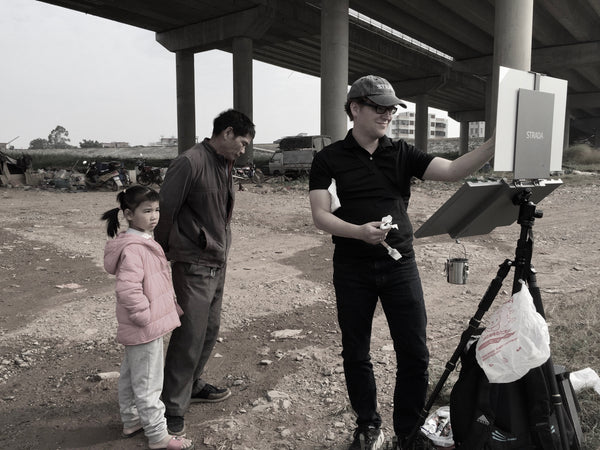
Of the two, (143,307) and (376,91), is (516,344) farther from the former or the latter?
(143,307)

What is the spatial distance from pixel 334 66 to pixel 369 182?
20.6 m

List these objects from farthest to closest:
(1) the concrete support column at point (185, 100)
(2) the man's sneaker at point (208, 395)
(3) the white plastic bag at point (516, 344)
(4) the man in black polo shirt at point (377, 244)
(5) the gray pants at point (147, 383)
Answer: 1. (1) the concrete support column at point (185, 100)
2. (2) the man's sneaker at point (208, 395)
3. (5) the gray pants at point (147, 383)
4. (4) the man in black polo shirt at point (377, 244)
5. (3) the white plastic bag at point (516, 344)

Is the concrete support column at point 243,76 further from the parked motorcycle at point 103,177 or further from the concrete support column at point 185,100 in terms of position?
the parked motorcycle at point 103,177

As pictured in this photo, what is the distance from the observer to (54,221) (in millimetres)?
10664

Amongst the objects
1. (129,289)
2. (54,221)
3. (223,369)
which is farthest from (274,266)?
(54,221)

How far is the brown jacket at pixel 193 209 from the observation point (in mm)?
2961

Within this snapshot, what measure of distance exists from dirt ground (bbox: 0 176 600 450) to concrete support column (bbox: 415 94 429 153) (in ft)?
118

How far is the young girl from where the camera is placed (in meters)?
2.69

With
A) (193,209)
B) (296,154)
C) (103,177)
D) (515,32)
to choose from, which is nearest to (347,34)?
(296,154)

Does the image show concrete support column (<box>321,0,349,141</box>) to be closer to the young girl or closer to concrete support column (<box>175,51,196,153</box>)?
concrete support column (<box>175,51,196,153</box>)

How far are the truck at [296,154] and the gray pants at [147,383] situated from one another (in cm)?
1676

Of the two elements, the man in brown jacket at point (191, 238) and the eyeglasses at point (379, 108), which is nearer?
the eyeglasses at point (379, 108)

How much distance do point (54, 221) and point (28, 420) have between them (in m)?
8.22

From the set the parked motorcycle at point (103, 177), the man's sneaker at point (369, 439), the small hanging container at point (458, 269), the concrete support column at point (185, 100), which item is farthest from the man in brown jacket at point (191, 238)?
the concrete support column at point (185, 100)
